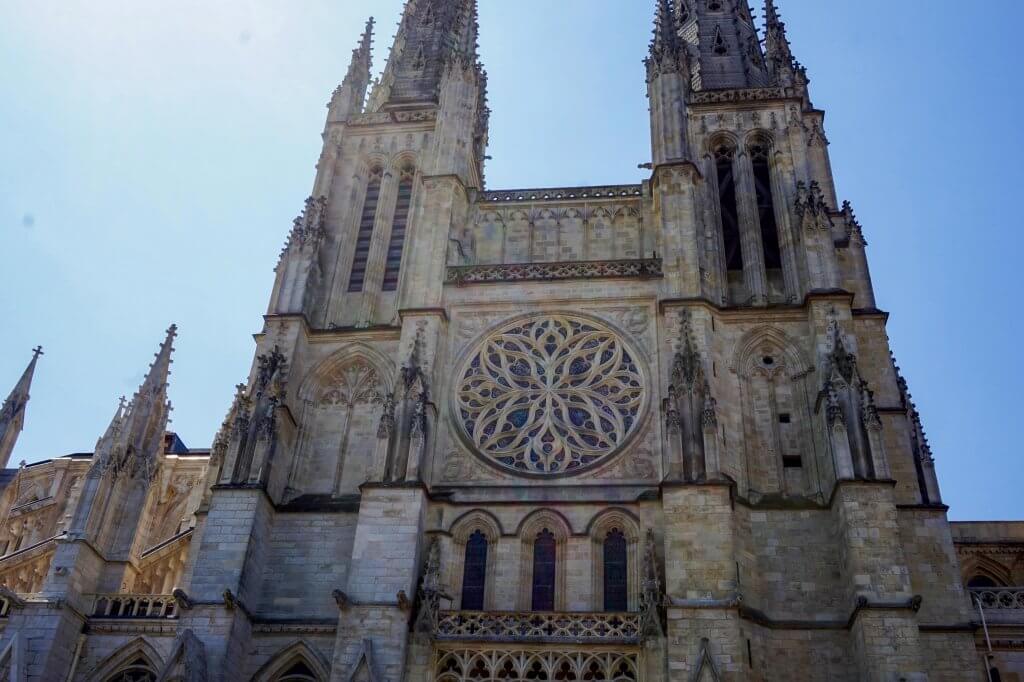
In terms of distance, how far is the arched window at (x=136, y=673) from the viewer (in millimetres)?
19312

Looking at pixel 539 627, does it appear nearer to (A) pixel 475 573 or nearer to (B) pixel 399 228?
(A) pixel 475 573

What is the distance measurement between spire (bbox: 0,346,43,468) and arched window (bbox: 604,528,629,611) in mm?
14296

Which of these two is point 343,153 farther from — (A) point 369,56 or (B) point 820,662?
(B) point 820,662

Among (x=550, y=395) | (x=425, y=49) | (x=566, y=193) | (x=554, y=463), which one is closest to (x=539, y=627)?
(x=554, y=463)

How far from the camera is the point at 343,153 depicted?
2783cm

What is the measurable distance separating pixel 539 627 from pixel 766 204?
13014mm

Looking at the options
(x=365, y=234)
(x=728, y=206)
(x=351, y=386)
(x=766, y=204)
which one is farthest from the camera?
(x=365, y=234)

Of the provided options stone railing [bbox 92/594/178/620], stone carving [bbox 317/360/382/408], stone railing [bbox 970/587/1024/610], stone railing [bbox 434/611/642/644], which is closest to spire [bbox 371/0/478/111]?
stone carving [bbox 317/360/382/408]

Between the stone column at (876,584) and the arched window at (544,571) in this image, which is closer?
the stone column at (876,584)

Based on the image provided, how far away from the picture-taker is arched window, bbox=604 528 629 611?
19172 millimetres

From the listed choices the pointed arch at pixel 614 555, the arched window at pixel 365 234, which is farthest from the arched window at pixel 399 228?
the pointed arch at pixel 614 555

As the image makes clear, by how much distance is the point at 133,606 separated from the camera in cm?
2022

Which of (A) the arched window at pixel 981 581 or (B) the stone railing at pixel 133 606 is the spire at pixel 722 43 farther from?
(B) the stone railing at pixel 133 606

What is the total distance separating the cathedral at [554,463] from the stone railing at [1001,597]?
0.09 m
